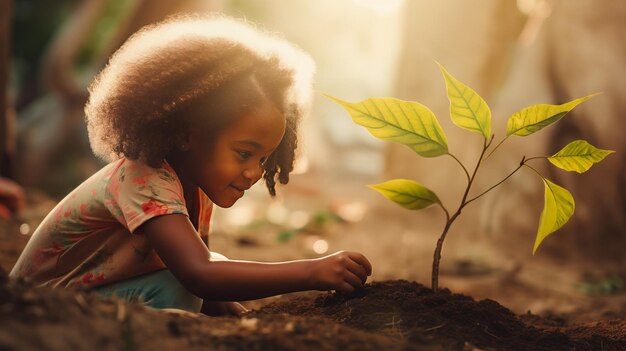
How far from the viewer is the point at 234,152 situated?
209cm

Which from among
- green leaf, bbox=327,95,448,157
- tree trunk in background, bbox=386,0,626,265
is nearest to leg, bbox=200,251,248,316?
green leaf, bbox=327,95,448,157

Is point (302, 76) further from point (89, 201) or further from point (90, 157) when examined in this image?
point (90, 157)

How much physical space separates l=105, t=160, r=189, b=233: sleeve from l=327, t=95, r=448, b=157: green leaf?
62 cm

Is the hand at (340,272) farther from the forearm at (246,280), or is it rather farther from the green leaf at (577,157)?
the green leaf at (577,157)

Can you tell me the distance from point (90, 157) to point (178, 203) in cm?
878

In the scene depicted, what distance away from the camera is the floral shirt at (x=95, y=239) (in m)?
2.04

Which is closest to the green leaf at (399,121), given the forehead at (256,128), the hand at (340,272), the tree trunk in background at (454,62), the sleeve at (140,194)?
the forehead at (256,128)

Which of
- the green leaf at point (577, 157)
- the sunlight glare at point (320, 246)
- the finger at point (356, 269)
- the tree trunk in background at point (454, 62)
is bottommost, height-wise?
the sunlight glare at point (320, 246)

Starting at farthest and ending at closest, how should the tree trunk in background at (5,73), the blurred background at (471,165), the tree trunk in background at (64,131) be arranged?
the tree trunk in background at (64,131) → the blurred background at (471,165) → the tree trunk in background at (5,73)

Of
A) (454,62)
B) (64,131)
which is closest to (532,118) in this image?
(454,62)

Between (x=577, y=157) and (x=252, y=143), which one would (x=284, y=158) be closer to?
(x=252, y=143)

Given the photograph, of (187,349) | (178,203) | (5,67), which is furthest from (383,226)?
(187,349)

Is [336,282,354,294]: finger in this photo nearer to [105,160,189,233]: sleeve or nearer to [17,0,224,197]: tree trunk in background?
[105,160,189,233]: sleeve

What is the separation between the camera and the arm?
72.1 inches
